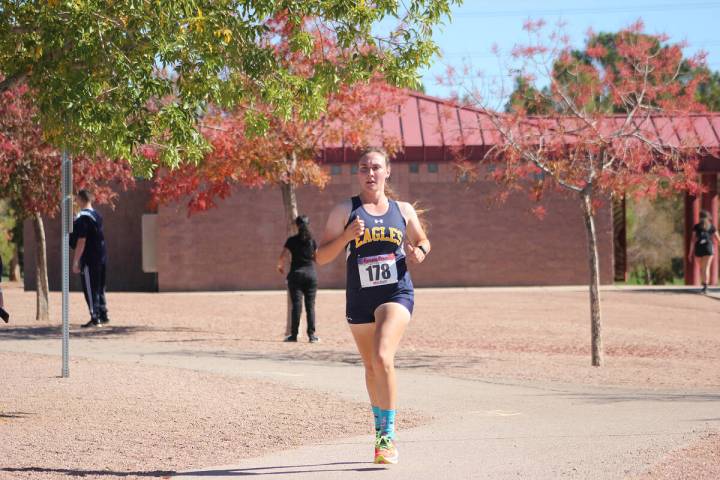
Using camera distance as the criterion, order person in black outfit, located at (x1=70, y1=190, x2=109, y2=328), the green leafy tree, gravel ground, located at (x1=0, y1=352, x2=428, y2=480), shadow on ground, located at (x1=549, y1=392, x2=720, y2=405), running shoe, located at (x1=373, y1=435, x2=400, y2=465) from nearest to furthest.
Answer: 1. running shoe, located at (x1=373, y1=435, x2=400, y2=465)
2. gravel ground, located at (x1=0, y1=352, x2=428, y2=480)
3. the green leafy tree
4. shadow on ground, located at (x1=549, y1=392, x2=720, y2=405)
5. person in black outfit, located at (x1=70, y1=190, x2=109, y2=328)

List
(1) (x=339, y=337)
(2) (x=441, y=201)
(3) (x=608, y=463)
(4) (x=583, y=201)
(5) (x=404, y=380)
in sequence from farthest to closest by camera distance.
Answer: (2) (x=441, y=201) → (1) (x=339, y=337) → (4) (x=583, y=201) → (5) (x=404, y=380) → (3) (x=608, y=463)

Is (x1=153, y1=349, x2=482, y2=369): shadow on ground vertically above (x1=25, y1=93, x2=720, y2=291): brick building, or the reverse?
(x1=25, y1=93, x2=720, y2=291): brick building

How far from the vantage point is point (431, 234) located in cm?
3023

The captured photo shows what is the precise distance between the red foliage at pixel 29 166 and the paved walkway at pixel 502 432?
650 cm

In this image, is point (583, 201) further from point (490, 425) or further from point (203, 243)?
point (203, 243)

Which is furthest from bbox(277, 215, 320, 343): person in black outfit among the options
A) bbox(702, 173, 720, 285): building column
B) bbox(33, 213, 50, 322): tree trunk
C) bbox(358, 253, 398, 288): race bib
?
bbox(702, 173, 720, 285): building column

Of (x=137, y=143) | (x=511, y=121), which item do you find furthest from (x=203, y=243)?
(x=137, y=143)

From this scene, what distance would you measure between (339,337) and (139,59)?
920cm

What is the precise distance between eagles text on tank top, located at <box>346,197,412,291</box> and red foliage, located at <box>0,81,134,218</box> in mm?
11351

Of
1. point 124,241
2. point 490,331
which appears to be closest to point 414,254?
point 490,331

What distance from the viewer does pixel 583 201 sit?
48.3 feet

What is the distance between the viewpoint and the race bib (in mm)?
7102

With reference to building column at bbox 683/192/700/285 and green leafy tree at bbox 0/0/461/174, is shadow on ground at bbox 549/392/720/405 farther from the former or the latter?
building column at bbox 683/192/700/285

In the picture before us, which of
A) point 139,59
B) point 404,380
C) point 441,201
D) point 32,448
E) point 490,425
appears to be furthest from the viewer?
point 441,201
